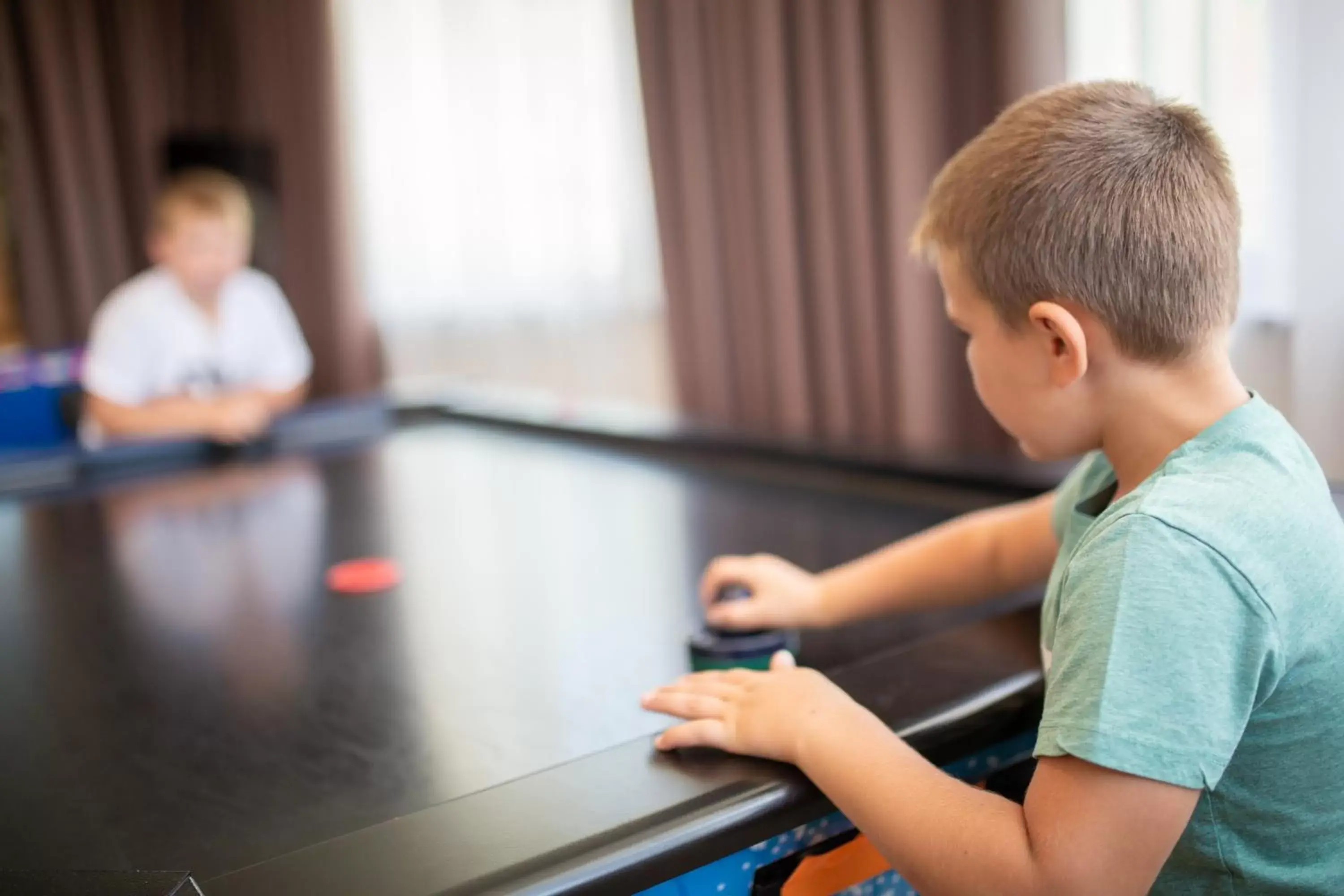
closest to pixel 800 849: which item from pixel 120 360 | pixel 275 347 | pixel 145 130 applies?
pixel 120 360

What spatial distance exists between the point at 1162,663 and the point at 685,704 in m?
0.31

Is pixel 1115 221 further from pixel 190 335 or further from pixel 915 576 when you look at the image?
pixel 190 335

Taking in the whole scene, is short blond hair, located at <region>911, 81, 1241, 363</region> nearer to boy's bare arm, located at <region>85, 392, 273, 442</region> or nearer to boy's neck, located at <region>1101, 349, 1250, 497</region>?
boy's neck, located at <region>1101, 349, 1250, 497</region>

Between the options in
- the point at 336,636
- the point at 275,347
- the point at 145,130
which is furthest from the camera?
the point at 145,130

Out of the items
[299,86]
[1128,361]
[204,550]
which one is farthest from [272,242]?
[1128,361]

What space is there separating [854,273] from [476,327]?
155cm

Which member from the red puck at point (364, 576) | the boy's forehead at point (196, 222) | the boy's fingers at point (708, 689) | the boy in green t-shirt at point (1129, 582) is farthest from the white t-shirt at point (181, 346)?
the boy in green t-shirt at point (1129, 582)

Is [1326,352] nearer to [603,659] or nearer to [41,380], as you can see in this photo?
[603,659]

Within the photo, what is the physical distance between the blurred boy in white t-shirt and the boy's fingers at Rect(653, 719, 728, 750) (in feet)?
6.48

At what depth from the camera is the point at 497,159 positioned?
3.81 metres

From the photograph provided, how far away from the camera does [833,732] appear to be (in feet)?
2.43

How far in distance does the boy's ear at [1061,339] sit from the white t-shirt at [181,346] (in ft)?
7.62

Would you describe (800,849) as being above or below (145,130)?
below

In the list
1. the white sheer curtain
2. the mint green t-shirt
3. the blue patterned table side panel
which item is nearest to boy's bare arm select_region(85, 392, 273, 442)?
the white sheer curtain
